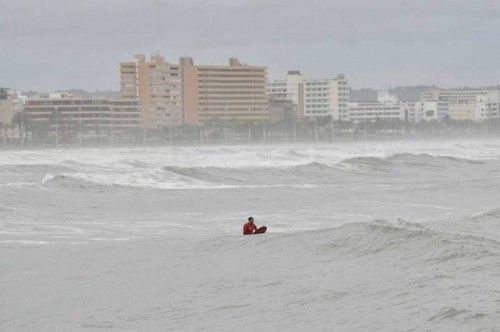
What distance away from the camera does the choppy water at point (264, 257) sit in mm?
15031

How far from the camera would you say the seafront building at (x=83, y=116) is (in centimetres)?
17738

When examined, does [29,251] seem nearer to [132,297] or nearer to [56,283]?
[56,283]

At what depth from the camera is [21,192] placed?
39031 mm

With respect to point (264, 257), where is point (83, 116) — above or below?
below

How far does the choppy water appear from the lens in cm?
1503

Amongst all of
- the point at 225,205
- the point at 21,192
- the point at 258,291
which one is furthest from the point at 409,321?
the point at 21,192

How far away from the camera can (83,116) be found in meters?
190

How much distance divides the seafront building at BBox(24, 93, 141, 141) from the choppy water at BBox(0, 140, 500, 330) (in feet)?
451

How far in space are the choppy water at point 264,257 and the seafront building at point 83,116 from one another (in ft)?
451

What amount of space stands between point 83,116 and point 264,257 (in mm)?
171636

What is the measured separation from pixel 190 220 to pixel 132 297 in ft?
42.0

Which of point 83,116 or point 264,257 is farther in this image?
point 83,116

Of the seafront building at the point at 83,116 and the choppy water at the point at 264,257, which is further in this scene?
the seafront building at the point at 83,116

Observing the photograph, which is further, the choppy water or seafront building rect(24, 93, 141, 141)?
seafront building rect(24, 93, 141, 141)
